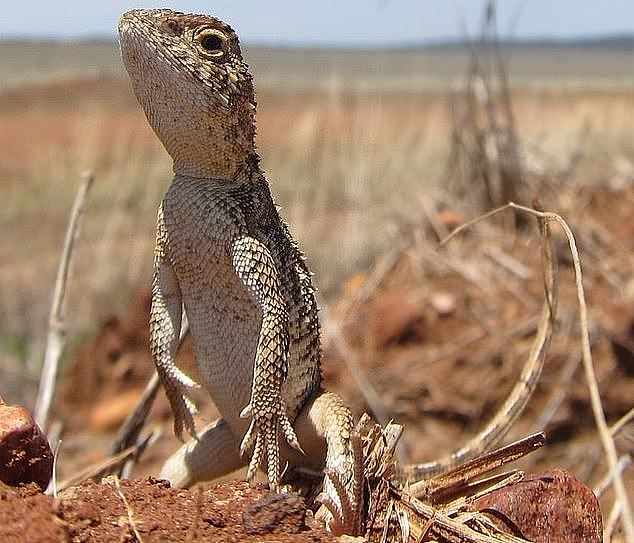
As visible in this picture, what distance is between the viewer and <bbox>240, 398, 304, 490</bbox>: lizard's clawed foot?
2289 mm

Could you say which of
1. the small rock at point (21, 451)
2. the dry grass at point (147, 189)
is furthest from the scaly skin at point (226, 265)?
the dry grass at point (147, 189)

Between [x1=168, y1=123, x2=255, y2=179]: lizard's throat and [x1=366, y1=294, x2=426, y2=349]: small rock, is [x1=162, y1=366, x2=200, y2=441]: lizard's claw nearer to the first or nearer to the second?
[x1=168, y1=123, x2=255, y2=179]: lizard's throat

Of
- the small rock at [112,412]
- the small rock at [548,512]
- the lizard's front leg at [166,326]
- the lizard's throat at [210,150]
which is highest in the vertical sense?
the lizard's throat at [210,150]

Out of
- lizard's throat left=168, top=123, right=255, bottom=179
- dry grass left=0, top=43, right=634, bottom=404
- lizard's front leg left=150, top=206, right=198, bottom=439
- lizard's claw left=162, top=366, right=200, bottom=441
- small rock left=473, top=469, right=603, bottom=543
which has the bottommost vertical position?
dry grass left=0, top=43, right=634, bottom=404

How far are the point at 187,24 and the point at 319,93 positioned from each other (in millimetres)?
39511

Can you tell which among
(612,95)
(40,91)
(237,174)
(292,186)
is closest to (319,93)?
(40,91)

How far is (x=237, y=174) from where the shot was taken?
2.47 metres

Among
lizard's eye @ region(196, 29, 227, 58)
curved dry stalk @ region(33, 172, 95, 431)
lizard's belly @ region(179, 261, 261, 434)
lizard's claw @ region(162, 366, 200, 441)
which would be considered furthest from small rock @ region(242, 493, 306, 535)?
curved dry stalk @ region(33, 172, 95, 431)

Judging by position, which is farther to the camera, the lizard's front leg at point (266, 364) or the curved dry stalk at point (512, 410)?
the curved dry stalk at point (512, 410)

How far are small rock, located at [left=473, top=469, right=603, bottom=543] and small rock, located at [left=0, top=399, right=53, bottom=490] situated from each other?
0.99 meters

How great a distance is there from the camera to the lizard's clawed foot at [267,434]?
7.51 ft

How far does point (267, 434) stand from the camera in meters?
2.30

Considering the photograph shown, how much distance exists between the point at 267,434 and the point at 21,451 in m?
0.54

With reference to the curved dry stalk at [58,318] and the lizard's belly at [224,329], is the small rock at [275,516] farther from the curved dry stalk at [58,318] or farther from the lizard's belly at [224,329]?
the curved dry stalk at [58,318]
